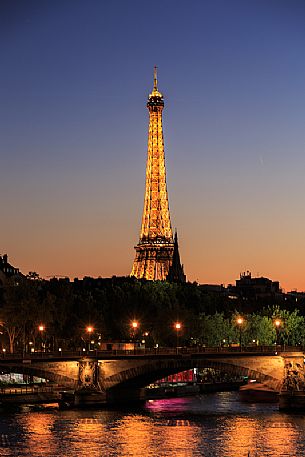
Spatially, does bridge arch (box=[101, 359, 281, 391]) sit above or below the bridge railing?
below

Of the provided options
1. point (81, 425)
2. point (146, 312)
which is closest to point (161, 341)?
point (146, 312)

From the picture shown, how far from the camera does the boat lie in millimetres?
114625

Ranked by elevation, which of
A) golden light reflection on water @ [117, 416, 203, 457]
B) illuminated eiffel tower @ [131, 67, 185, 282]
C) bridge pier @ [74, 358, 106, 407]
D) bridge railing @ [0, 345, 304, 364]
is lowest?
golden light reflection on water @ [117, 416, 203, 457]

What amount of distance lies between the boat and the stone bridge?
7.40m

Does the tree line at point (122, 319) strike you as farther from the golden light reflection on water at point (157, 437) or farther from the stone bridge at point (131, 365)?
the golden light reflection on water at point (157, 437)

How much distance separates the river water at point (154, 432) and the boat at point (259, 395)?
31.0 ft

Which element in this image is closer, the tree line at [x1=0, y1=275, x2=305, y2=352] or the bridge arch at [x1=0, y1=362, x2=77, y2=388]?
the bridge arch at [x1=0, y1=362, x2=77, y2=388]

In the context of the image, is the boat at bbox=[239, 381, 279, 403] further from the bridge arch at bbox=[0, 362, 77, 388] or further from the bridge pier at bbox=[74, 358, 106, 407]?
the bridge arch at bbox=[0, 362, 77, 388]

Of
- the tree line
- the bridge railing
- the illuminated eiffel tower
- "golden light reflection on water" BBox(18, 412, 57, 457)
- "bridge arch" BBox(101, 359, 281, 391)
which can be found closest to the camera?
"golden light reflection on water" BBox(18, 412, 57, 457)

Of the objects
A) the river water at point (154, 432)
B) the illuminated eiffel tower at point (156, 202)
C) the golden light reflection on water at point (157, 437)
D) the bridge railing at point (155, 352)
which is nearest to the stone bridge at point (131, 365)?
the bridge railing at point (155, 352)

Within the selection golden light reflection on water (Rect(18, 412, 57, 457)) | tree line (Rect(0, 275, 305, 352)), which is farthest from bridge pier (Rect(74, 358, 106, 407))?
tree line (Rect(0, 275, 305, 352))

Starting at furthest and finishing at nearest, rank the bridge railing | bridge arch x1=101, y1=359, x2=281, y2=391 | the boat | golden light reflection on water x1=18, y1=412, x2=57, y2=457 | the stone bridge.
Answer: the boat, the bridge railing, bridge arch x1=101, y1=359, x2=281, y2=391, the stone bridge, golden light reflection on water x1=18, y1=412, x2=57, y2=457

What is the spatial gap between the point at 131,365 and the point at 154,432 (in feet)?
72.6

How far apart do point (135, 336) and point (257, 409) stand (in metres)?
34.0
